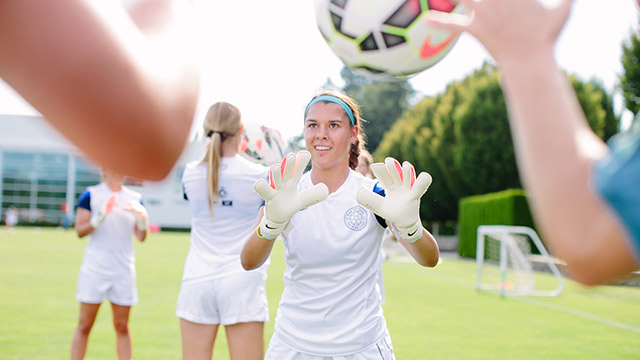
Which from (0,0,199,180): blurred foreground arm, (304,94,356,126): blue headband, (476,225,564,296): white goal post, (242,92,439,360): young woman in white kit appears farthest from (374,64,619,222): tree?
(0,0,199,180): blurred foreground arm

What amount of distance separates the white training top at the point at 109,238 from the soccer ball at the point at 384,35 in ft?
12.4

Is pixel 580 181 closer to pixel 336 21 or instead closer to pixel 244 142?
pixel 336 21

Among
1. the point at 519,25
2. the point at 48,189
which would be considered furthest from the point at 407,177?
the point at 48,189

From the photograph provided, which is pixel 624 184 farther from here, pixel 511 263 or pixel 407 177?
pixel 511 263

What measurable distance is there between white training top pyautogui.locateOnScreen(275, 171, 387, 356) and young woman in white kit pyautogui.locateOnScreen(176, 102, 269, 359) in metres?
0.80

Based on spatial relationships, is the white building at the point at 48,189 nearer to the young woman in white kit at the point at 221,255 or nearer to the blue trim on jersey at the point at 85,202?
the blue trim on jersey at the point at 85,202

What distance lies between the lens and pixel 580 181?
968 mm

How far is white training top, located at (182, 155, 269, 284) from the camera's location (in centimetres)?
421

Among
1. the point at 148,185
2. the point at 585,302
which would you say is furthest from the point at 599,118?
the point at 148,185

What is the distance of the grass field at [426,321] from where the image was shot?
725cm

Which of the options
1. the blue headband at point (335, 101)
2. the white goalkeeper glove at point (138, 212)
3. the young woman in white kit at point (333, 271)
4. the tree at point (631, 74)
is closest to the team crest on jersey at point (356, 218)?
the young woman in white kit at point (333, 271)

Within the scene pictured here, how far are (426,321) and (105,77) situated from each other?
9.10m

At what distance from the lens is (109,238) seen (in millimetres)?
6152

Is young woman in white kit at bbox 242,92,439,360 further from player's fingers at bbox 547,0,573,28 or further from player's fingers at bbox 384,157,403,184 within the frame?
player's fingers at bbox 547,0,573,28
